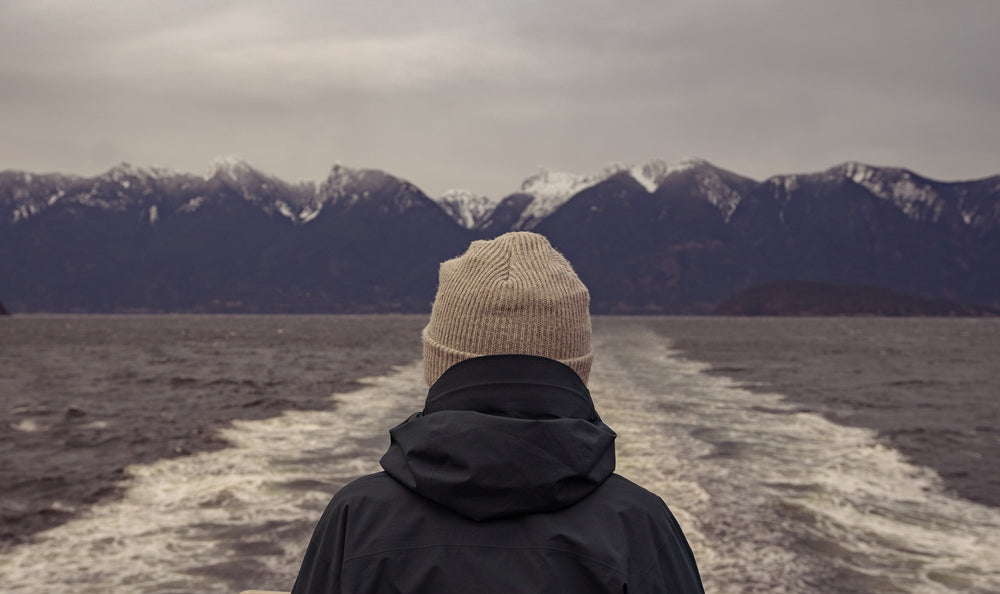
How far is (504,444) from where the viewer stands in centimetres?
181

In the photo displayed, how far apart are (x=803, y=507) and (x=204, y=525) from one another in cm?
873

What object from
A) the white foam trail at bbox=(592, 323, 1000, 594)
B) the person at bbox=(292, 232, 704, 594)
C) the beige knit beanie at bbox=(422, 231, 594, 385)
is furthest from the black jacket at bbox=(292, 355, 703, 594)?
the white foam trail at bbox=(592, 323, 1000, 594)

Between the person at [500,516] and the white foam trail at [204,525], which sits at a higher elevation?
the person at [500,516]

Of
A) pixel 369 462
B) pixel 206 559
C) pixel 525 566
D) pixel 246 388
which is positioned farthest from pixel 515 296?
pixel 246 388

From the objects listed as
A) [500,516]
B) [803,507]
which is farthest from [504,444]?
[803,507]

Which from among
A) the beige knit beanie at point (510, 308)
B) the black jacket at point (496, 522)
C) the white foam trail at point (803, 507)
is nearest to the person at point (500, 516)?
the black jacket at point (496, 522)

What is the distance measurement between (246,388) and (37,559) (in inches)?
823

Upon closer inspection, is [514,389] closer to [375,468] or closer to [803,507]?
[803,507]

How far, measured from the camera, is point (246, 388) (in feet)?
97.5

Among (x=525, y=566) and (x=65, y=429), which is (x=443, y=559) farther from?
(x=65, y=429)

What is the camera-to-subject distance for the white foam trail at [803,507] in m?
8.65

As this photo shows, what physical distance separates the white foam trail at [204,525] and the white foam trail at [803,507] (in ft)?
17.4

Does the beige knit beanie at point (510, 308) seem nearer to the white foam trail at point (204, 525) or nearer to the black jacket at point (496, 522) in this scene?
the black jacket at point (496, 522)

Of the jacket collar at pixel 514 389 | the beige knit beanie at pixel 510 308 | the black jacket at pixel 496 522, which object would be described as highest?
the beige knit beanie at pixel 510 308
